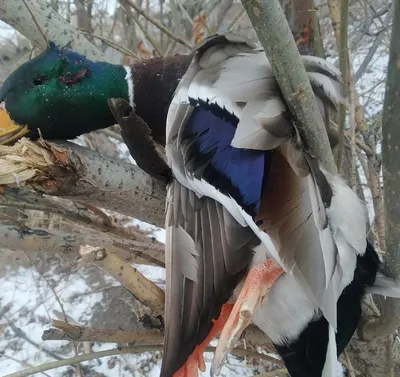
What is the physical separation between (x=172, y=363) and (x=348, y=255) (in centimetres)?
39

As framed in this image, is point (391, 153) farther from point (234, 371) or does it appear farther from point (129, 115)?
point (234, 371)

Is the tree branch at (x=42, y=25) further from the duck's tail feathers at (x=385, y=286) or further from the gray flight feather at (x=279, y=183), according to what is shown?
the duck's tail feathers at (x=385, y=286)

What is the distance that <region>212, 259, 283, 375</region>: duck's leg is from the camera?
75 cm

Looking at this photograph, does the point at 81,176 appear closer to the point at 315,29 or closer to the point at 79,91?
the point at 79,91

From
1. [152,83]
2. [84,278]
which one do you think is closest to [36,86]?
[152,83]

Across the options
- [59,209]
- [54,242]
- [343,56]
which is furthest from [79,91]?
[343,56]

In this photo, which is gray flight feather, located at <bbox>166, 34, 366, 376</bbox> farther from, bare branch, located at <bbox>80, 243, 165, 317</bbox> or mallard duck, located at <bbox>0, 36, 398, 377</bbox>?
bare branch, located at <bbox>80, 243, 165, 317</bbox>

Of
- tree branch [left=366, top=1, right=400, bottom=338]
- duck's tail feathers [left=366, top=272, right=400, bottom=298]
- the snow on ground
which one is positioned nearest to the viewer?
tree branch [left=366, top=1, right=400, bottom=338]

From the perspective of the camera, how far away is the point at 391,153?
77 centimetres

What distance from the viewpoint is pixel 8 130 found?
44.6 inches

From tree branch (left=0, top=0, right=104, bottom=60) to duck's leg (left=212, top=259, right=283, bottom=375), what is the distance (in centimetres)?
77

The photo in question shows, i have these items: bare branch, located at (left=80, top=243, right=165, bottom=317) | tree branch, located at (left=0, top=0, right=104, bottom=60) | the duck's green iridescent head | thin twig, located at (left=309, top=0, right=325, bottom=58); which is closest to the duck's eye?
the duck's green iridescent head

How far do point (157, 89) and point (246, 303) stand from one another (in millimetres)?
654

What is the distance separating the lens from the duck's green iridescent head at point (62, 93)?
3.85 ft
